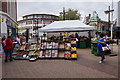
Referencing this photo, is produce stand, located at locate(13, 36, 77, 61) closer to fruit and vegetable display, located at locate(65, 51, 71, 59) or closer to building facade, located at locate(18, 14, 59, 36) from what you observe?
fruit and vegetable display, located at locate(65, 51, 71, 59)

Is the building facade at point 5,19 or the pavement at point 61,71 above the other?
the building facade at point 5,19

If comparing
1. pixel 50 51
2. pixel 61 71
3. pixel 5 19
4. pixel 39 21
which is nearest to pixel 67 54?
pixel 50 51

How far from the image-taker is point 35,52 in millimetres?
8328

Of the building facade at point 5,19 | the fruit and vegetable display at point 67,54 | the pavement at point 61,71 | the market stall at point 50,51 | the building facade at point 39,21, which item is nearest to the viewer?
the pavement at point 61,71

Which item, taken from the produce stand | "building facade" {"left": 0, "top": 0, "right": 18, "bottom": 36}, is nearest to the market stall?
the produce stand

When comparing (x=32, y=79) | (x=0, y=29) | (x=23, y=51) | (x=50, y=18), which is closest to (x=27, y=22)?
(x=50, y=18)

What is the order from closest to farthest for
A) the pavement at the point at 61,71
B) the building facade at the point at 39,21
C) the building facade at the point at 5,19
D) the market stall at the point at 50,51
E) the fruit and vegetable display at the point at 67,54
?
the pavement at the point at 61,71 < the fruit and vegetable display at the point at 67,54 < the market stall at the point at 50,51 < the building facade at the point at 5,19 < the building facade at the point at 39,21

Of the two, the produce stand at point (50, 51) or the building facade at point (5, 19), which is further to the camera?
the building facade at point (5, 19)

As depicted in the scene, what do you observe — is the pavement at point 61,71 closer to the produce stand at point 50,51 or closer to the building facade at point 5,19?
the produce stand at point 50,51

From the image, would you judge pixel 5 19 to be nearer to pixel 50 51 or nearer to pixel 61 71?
pixel 50 51

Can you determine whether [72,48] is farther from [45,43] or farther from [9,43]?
[9,43]

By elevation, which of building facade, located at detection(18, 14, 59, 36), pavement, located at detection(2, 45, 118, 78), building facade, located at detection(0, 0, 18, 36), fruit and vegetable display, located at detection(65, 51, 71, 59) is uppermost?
building facade, located at detection(18, 14, 59, 36)

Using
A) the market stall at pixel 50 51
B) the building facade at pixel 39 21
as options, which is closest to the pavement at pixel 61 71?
the market stall at pixel 50 51

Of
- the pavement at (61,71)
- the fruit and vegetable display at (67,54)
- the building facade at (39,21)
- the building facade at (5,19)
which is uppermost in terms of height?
the building facade at (39,21)
